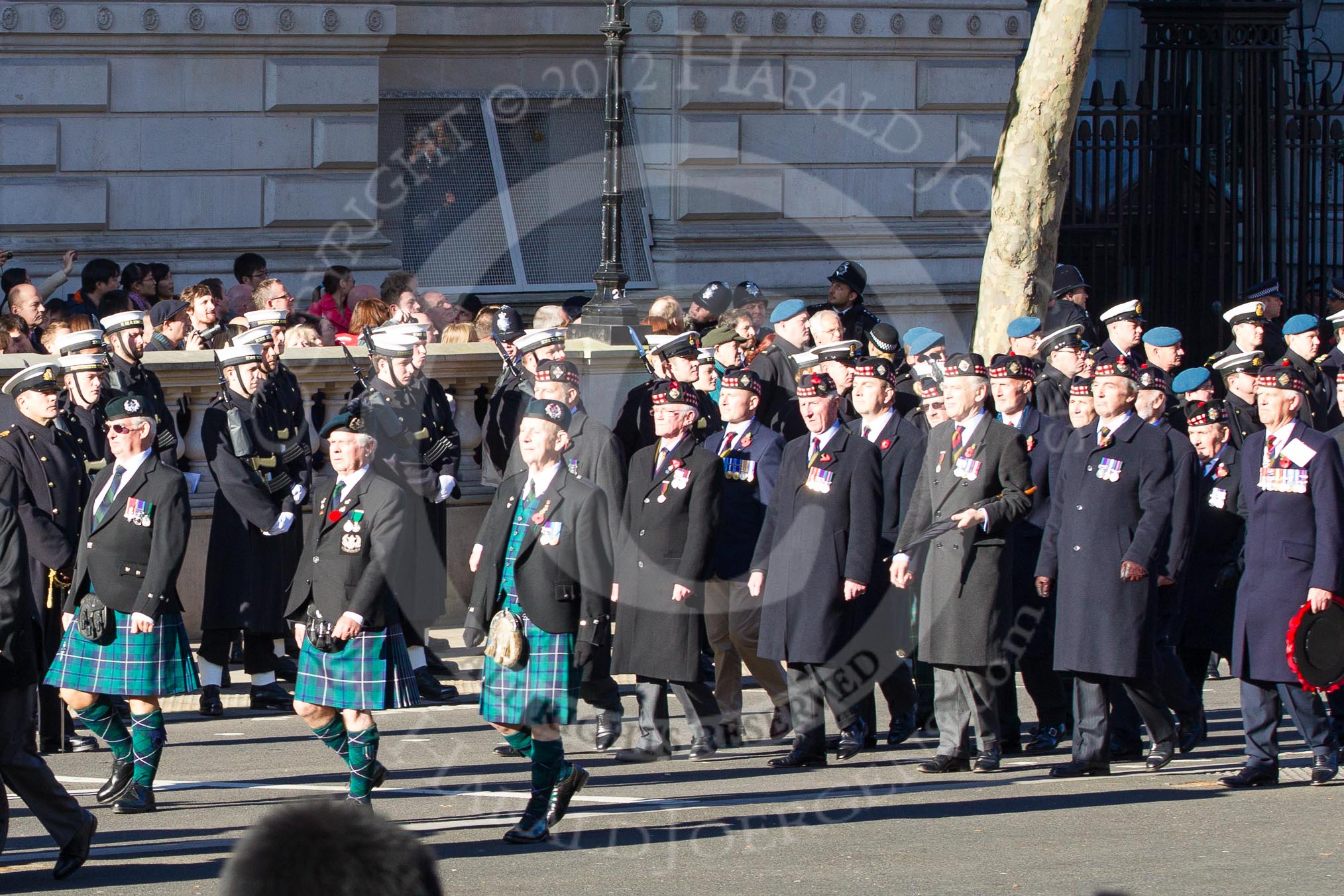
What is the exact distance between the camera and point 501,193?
18484mm

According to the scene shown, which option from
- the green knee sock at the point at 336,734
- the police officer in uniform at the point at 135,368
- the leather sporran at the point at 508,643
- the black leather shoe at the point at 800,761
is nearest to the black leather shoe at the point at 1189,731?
the black leather shoe at the point at 800,761

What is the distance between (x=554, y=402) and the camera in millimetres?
8203

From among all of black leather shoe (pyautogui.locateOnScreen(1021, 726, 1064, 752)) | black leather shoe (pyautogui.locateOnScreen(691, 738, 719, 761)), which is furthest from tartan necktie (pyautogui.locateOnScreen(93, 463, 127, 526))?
black leather shoe (pyautogui.locateOnScreen(1021, 726, 1064, 752))

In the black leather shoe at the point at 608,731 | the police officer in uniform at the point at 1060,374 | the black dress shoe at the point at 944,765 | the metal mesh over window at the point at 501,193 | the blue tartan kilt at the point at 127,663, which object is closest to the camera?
the blue tartan kilt at the point at 127,663

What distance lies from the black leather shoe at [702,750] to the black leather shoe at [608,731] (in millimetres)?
371

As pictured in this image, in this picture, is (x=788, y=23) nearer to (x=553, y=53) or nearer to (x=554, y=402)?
(x=553, y=53)

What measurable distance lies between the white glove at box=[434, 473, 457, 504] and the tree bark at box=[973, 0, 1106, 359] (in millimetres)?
5121

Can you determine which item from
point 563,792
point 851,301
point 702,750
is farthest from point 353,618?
point 851,301

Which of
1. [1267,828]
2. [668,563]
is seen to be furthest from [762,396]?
[1267,828]

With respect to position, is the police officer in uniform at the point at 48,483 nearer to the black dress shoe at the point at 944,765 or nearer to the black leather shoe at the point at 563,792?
the black leather shoe at the point at 563,792

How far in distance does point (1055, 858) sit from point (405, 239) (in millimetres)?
11378

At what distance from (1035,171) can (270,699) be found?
7.01m

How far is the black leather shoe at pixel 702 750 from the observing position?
9719 millimetres

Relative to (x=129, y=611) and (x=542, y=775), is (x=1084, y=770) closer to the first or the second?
(x=542, y=775)
